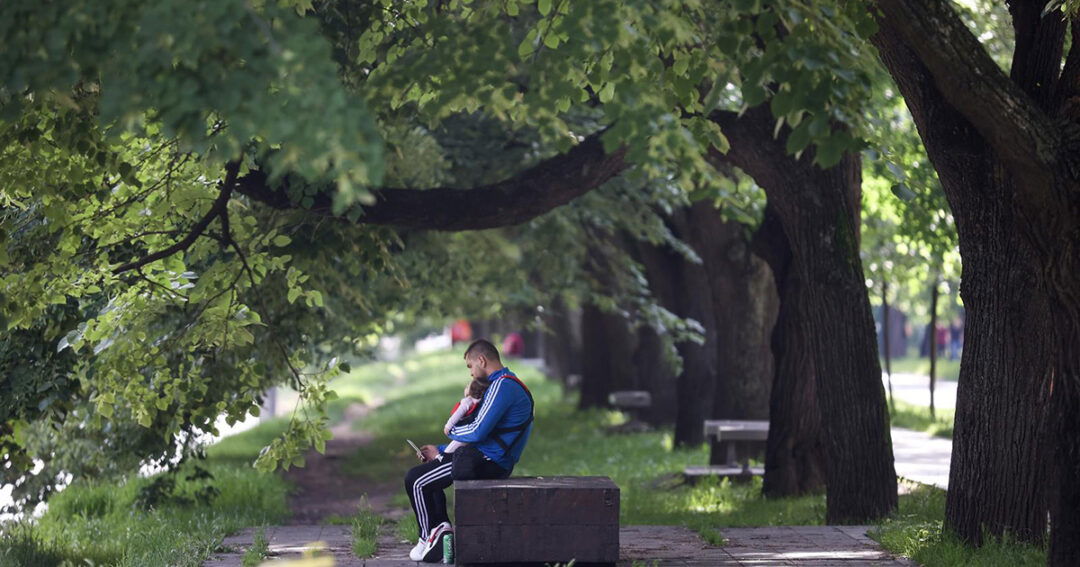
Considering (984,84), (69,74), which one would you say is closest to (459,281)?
(984,84)

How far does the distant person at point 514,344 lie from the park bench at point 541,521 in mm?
51360

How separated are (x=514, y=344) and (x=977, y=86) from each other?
52.9 metres

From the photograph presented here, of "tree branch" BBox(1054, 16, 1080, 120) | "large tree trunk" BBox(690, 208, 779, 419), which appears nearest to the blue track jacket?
"tree branch" BBox(1054, 16, 1080, 120)

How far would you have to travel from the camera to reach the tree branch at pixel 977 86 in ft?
27.9

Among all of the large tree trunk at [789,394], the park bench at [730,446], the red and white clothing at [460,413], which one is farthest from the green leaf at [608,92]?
the park bench at [730,446]

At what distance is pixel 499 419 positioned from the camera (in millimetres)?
10094

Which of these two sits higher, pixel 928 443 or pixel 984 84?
pixel 984 84

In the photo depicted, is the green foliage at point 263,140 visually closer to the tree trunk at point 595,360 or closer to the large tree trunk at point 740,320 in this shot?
the large tree trunk at point 740,320

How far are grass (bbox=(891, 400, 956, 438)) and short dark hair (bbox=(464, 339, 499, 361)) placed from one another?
1452cm

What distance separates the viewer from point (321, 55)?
20.3 feet

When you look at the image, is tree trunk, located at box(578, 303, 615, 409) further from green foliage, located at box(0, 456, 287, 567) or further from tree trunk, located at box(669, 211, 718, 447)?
green foliage, located at box(0, 456, 287, 567)

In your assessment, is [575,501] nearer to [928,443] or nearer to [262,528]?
[262,528]

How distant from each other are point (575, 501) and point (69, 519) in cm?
747

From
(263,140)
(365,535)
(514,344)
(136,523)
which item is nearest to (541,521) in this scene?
(365,535)
